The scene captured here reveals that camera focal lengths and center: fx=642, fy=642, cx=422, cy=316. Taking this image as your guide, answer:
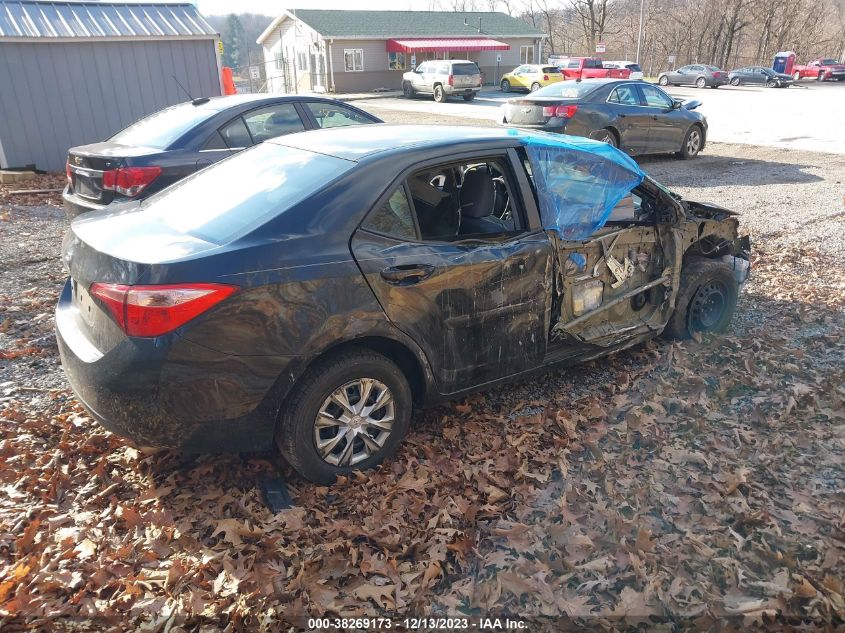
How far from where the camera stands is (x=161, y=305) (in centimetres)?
275

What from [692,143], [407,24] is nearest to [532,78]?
[407,24]

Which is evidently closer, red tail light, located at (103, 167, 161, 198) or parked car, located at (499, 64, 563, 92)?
red tail light, located at (103, 167, 161, 198)

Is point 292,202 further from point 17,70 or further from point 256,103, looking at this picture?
point 17,70

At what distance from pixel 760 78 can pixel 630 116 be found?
36.8 metres

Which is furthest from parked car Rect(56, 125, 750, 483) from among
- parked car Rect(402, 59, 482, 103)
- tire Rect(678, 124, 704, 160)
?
parked car Rect(402, 59, 482, 103)

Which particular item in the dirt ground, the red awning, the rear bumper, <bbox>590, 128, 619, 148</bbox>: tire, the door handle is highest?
the red awning

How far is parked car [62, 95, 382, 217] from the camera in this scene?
237 inches

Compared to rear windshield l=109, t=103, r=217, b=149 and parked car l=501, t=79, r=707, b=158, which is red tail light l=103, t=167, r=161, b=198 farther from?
parked car l=501, t=79, r=707, b=158

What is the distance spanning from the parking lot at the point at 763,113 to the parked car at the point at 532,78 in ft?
2.84

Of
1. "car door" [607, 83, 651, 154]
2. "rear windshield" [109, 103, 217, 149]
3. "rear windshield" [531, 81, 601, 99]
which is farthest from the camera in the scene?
"car door" [607, 83, 651, 154]

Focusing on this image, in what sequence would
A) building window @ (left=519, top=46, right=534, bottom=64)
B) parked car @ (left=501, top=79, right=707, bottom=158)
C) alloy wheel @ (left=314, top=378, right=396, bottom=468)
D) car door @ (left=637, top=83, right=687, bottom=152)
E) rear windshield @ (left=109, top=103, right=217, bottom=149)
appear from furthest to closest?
building window @ (left=519, top=46, right=534, bottom=64), car door @ (left=637, top=83, right=687, bottom=152), parked car @ (left=501, top=79, right=707, bottom=158), rear windshield @ (left=109, top=103, right=217, bottom=149), alloy wheel @ (left=314, top=378, right=396, bottom=468)

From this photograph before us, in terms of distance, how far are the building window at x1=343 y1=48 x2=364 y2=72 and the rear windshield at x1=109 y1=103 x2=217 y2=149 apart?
37.1m

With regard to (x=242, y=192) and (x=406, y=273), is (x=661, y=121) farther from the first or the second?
(x=242, y=192)

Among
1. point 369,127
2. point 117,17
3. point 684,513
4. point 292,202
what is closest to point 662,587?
point 684,513
